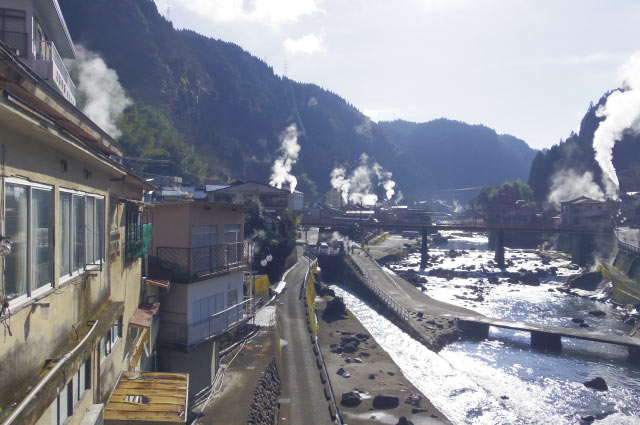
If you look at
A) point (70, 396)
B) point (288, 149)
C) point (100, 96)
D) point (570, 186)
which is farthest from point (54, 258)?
point (288, 149)

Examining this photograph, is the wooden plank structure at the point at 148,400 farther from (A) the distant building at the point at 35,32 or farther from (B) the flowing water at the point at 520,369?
(B) the flowing water at the point at 520,369

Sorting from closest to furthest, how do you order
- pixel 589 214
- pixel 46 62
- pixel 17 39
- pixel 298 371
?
pixel 17 39 → pixel 46 62 → pixel 298 371 → pixel 589 214

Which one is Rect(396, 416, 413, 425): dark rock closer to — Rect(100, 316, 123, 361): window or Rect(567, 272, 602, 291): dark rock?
Rect(100, 316, 123, 361): window

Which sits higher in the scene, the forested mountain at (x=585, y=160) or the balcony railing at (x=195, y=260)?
the forested mountain at (x=585, y=160)

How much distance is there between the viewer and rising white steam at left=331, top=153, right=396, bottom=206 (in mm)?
112969

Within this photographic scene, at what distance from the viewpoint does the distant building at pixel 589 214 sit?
182 feet

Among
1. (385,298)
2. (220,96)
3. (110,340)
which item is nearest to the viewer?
(110,340)

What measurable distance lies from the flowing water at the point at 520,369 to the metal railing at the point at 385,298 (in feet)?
3.32

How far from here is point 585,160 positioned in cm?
8762

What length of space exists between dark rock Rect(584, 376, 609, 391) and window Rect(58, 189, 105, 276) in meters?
21.6

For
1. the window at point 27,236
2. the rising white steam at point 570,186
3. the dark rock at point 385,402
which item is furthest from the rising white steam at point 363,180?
the window at point 27,236

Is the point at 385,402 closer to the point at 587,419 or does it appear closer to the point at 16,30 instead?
the point at 587,419

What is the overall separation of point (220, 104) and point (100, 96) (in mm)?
65021

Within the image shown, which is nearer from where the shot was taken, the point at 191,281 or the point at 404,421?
the point at 191,281
